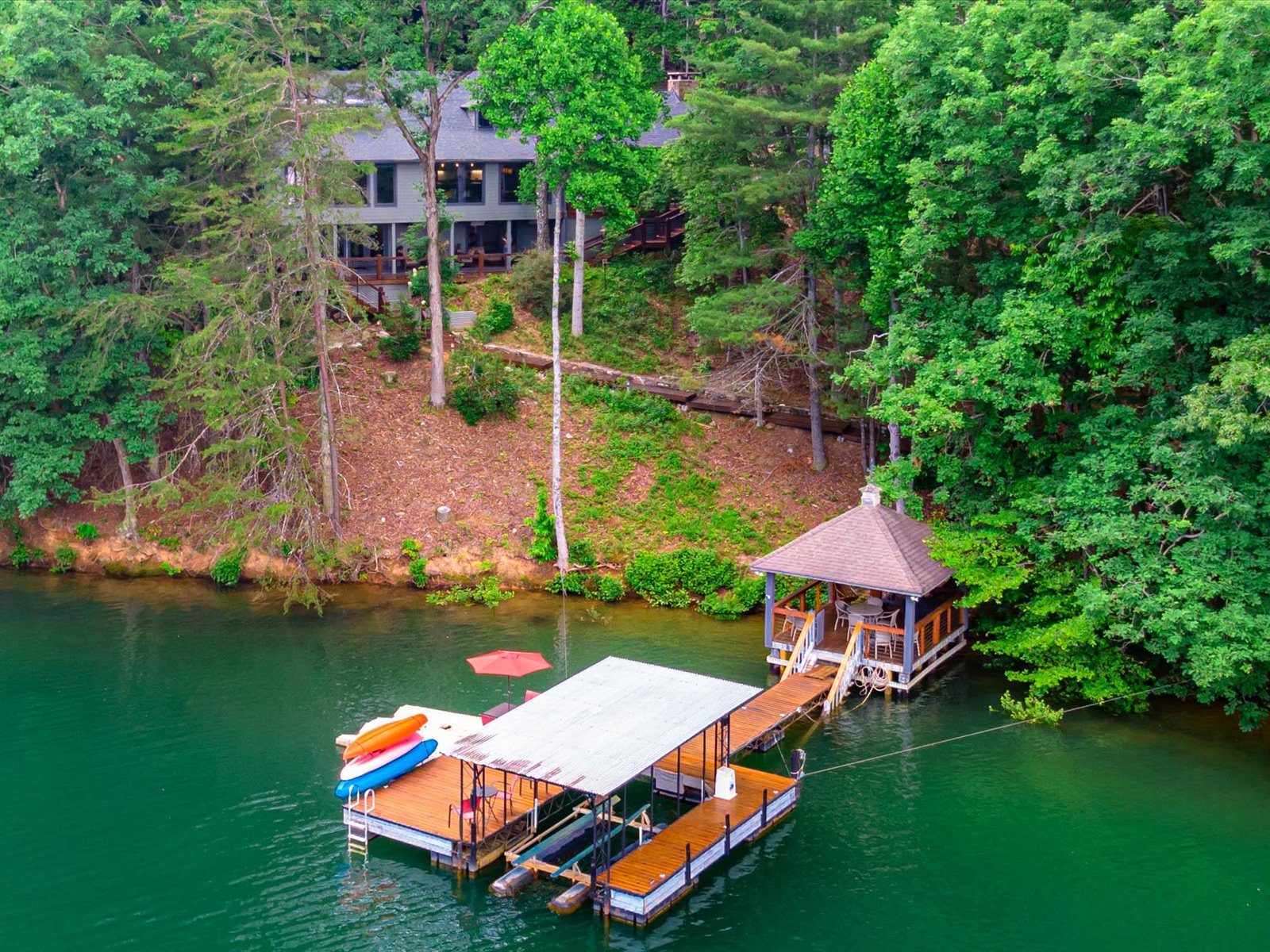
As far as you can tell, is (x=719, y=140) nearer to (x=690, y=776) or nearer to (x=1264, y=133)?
(x=1264, y=133)

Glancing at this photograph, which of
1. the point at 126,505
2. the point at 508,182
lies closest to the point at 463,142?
the point at 508,182

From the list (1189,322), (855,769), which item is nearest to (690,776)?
(855,769)

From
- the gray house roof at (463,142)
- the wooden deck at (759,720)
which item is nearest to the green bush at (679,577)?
the wooden deck at (759,720)

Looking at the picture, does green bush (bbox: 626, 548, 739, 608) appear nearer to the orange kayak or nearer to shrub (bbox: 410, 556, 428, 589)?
shrub (bbox: 410, 556, 428, 589)

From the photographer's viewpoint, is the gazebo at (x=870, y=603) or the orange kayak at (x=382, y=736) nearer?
the orange kayak at (x=382, y=736)

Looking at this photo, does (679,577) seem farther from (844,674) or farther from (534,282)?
(534,282)

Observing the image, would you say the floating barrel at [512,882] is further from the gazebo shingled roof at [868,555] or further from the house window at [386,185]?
the house window at [386,185]
